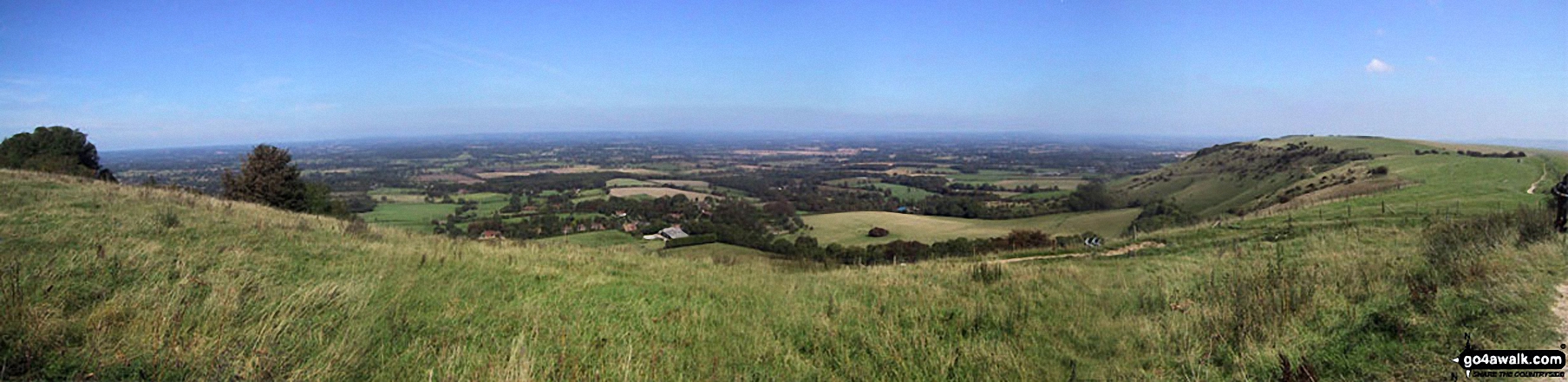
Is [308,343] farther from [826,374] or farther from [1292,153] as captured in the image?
[1292,153]

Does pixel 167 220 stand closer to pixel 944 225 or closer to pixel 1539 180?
pixel 944 225

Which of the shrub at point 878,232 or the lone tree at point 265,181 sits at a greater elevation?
the lone tree at point 265,181

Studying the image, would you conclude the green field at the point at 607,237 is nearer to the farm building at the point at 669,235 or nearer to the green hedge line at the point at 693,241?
the farm building at the point at 669,235

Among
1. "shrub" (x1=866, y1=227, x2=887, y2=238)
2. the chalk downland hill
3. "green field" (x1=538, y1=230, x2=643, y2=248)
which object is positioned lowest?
"green field" (x1=538, y1=230, x2=643, y2=248)

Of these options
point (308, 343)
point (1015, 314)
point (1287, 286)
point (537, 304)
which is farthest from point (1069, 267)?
point (308, 343)

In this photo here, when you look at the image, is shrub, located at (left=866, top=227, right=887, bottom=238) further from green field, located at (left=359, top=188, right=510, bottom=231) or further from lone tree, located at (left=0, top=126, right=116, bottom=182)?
lone tree, located at (left=0, top=126, right=116, bottom=182)

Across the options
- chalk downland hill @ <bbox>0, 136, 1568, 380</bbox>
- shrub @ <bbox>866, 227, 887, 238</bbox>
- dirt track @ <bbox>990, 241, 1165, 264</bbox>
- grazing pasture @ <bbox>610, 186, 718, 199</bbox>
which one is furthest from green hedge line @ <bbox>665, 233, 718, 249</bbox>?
grazing pasture @ <bbox>610, 186, 718, 199</bbox>

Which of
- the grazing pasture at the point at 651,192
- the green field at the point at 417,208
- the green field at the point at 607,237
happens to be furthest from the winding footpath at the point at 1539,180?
the grazing pasture at the point at 651,192
